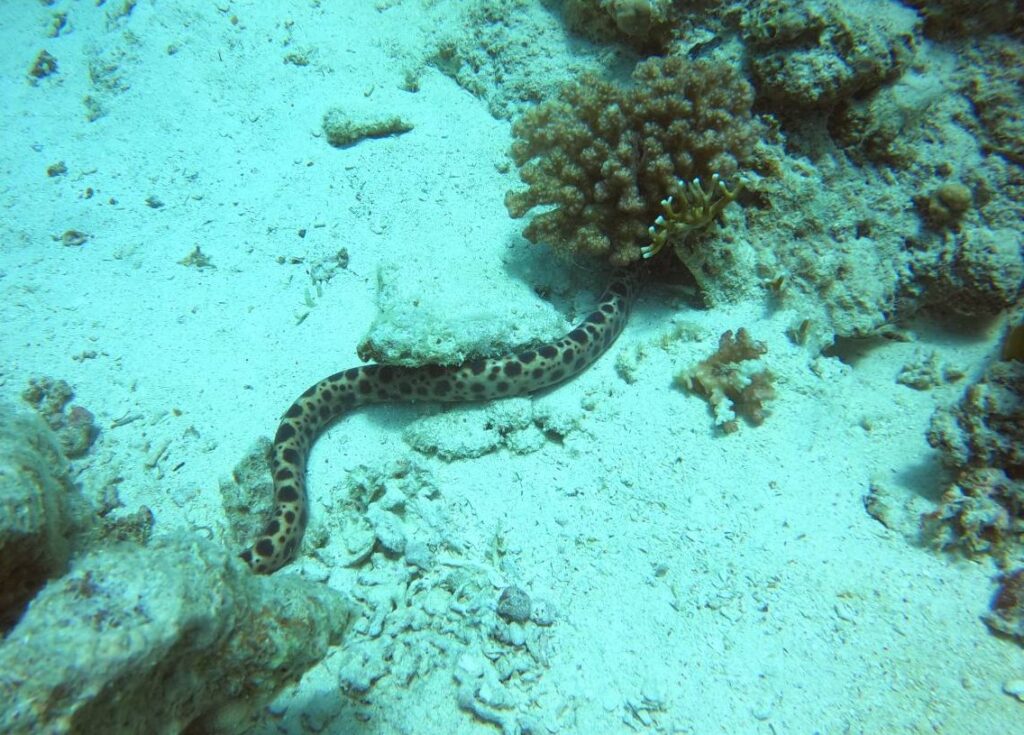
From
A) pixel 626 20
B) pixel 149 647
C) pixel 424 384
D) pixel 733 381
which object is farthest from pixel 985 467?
pixel 626 20

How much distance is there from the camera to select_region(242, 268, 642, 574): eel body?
15.3ft

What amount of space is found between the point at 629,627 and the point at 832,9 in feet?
18.5

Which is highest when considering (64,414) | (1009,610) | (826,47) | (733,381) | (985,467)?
(826,47)

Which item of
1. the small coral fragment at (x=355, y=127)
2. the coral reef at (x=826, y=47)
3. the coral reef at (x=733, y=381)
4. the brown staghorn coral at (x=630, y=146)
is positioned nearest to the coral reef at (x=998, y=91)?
the coral reef at (x=826, y=47)

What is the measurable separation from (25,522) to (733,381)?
4729mm

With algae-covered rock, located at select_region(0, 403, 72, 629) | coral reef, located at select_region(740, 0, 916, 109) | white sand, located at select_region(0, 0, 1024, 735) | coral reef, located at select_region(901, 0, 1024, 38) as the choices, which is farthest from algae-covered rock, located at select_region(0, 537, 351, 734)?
coral reef, located at select_region(901, 0, 1024, 38)

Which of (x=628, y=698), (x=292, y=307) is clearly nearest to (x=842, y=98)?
(x=628, y=698)

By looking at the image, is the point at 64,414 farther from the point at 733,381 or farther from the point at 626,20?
the point at 626,20

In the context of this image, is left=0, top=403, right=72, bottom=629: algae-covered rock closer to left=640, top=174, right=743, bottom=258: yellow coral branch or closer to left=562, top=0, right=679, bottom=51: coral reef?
left=640, top=174, right=743, bottom=258: yellow coral branch

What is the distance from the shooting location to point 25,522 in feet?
7.25

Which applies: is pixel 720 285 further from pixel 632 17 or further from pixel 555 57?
pixel 555 57

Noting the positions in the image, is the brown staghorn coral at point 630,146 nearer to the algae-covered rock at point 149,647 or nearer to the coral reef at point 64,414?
the algae-covered rock at point 149,647

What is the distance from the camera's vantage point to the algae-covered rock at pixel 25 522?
2.17 m

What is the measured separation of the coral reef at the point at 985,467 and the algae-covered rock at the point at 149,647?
14.5 feet
